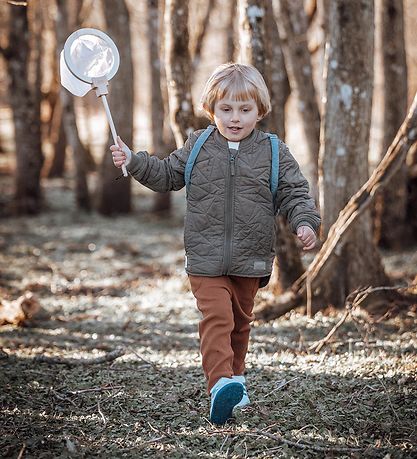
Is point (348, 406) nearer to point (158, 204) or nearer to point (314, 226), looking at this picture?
point (314, 226)

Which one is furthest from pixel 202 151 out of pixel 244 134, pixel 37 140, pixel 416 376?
pixel 37 140

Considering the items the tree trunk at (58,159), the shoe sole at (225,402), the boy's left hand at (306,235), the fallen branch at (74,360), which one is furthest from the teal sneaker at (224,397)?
the tree trunk at (58,159)

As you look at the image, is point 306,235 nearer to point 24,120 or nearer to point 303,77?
point 303,77

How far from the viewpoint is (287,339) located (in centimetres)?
530

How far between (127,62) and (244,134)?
28.4ft

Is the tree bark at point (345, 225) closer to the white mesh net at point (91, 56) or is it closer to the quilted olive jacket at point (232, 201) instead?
the quilted olive jacket at point (232, 201)

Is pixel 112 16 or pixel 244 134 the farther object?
pixel 112 16

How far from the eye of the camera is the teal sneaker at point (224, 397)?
3383mm

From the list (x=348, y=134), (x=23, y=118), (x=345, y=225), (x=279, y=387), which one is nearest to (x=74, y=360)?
(x=279, y=387)

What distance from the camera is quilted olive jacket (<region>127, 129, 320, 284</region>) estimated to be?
3611 mm

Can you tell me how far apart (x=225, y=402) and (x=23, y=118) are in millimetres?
9801

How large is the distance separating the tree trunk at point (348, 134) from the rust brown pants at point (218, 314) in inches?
86.6

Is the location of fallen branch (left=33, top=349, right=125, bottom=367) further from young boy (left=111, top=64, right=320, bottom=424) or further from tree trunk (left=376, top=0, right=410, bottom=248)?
tree trunk (left=376, top=0, right=410, bottom=248)

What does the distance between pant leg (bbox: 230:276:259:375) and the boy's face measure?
0.78 meters
